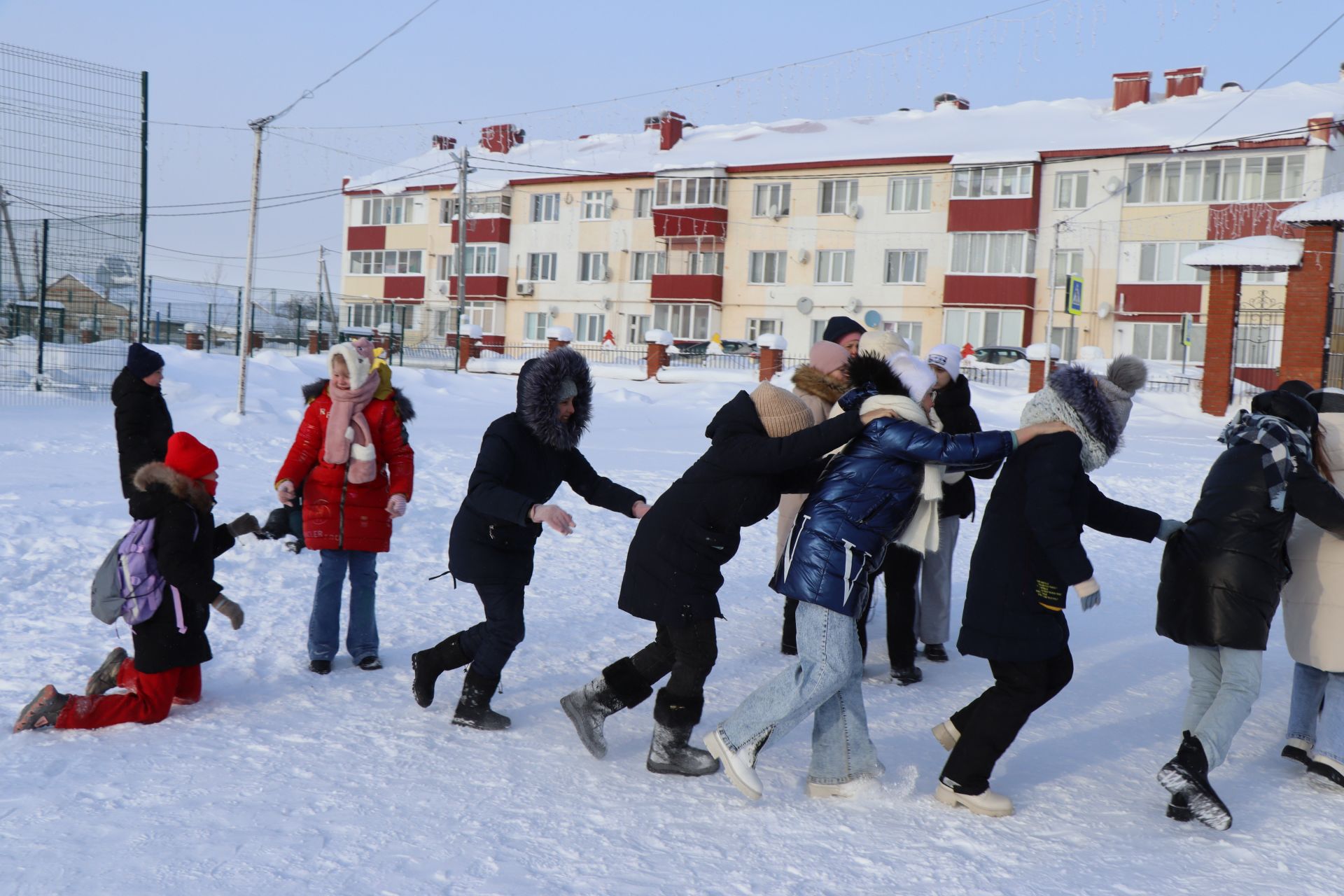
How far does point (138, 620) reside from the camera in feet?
14.6

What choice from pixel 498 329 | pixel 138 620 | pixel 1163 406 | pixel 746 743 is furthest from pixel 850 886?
pixel 498 329

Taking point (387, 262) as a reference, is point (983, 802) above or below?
below

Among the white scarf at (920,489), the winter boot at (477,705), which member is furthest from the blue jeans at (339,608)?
the white scarf at (920,489)

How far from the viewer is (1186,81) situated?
39656 mm

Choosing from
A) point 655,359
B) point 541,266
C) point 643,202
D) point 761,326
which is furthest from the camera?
point 541,266

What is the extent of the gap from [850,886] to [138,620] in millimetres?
2971

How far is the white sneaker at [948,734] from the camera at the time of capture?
4180mm

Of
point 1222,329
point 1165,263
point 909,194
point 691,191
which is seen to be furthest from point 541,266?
point 1222,329

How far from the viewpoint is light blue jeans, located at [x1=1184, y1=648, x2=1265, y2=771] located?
4.05 meters

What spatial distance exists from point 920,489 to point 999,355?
3284 centimetres

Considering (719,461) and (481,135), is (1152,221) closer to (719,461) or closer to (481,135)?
(481,135)

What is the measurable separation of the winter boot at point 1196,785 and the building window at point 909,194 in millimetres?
36811

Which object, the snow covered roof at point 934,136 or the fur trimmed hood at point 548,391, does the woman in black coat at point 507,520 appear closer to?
the fur trimmed hood at point 548,391

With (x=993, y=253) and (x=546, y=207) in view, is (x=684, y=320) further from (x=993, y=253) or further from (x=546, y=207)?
(x=993, y=253)
